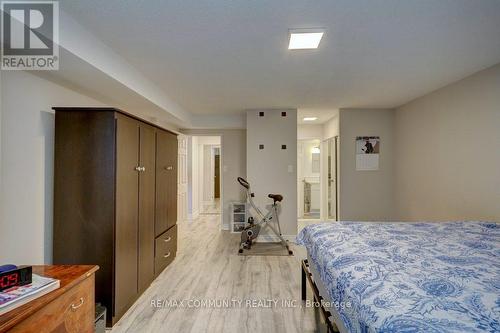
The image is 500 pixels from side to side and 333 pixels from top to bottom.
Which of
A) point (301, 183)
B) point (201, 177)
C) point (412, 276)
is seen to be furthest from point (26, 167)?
point (301, 183)

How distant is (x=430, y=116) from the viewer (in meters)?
3.50

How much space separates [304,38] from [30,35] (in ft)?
6.25

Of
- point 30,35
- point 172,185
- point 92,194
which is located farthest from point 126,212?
point 30,35

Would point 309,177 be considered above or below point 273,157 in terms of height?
below

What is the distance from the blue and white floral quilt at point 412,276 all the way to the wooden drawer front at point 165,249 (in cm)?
190

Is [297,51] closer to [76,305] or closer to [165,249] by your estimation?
[76,305]

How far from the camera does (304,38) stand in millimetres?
1929

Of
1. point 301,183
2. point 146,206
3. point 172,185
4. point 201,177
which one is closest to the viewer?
point 146,206

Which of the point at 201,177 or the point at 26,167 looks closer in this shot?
the point at 26,167

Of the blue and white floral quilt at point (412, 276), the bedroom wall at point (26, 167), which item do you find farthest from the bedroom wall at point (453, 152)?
the bedroom wall at point (26, 167)

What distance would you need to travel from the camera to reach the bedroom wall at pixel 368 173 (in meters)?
4.51

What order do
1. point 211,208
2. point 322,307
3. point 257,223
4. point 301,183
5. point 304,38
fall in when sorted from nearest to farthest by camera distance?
point 322,307 < point 304,38 < point 257,223 < point 301,183 < point 211,208

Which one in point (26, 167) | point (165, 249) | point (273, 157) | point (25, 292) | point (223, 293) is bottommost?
point (223, 293)

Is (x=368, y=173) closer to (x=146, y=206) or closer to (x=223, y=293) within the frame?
(x=223, y=293)
